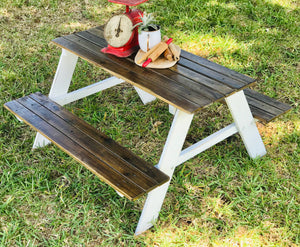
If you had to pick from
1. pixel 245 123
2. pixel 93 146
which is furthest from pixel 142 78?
pixel 245 123

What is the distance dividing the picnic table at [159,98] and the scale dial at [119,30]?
0.41 feet

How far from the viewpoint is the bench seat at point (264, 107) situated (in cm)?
260

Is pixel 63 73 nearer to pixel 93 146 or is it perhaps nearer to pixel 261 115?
pixel 93 146

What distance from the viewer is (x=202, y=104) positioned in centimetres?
212

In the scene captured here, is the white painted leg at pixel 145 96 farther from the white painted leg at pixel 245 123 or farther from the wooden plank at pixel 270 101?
the white painted leg at pixel 245 123

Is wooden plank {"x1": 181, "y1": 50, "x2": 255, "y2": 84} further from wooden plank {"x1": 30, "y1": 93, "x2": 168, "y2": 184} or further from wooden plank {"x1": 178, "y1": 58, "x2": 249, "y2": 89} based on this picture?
wooden plank {"x1": 30, "y1": 93, "x2": 168, "y2": 184}

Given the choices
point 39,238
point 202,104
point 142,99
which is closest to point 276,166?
point 202,104

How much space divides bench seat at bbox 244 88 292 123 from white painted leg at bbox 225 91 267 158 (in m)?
0.08

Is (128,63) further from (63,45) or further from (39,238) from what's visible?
(39,238)

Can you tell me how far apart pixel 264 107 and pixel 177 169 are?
79cm

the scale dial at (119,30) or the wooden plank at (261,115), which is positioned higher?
the scale dial at (119,30)

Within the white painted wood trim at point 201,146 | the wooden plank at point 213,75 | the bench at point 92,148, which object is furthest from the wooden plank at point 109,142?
the wooden plank at point 213,75

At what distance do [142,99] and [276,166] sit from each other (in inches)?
52.9

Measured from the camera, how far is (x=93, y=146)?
238cm
